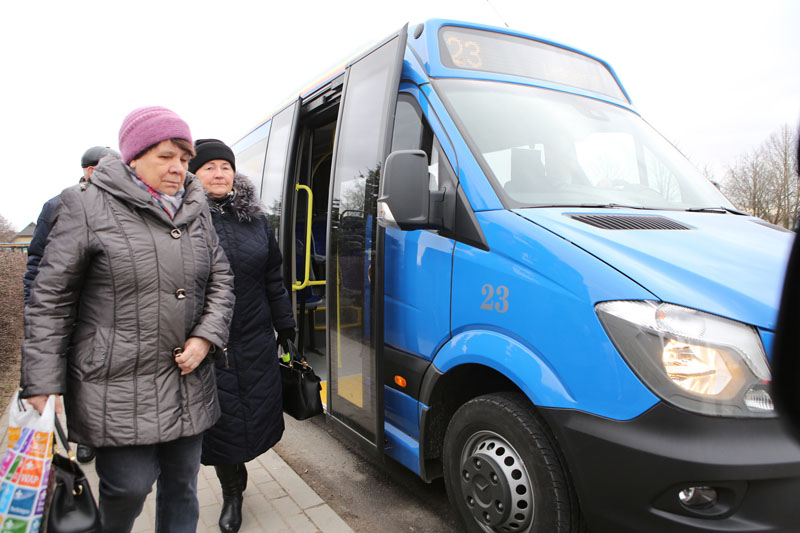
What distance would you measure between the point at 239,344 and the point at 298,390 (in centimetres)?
60

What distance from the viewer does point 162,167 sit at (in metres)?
2.01

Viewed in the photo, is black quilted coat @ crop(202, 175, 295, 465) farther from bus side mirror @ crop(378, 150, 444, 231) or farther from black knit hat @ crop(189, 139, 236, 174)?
bus side mirror @ crop(378, 150, 444, 231)

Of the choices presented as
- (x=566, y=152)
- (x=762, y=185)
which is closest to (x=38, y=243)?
(x=566, y=152)

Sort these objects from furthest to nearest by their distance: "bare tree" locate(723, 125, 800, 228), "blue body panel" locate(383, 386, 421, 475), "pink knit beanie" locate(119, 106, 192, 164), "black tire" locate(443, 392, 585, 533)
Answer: "bare tree" locate(723, 125, 800, 228) < "blue body panel" locate(383, 386, 421, 475) < "black tire" locate(443, 392, 585, 533) < "pink knit beanie" locate(119, 106, 192, 164)

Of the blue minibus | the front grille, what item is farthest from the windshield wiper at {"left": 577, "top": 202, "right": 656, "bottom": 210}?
the front grille

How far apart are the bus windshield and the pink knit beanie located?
4.58 ft

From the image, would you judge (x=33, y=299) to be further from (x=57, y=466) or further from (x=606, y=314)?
(x=606, y=314)

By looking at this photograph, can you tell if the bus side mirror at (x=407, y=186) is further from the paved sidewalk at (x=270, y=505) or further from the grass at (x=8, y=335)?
the grass at (x=8, y=335)

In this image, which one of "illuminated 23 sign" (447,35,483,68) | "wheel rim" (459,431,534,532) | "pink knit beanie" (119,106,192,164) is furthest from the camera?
"illuminated 23 sign" (447,35,483,68)

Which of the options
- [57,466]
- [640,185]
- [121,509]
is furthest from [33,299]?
[640,185]

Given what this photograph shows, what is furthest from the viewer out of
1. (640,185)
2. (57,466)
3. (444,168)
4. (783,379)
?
(640,185)

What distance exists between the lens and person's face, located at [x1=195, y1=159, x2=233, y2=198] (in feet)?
9.37

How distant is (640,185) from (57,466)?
3.02 m

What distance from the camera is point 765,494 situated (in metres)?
1.70
